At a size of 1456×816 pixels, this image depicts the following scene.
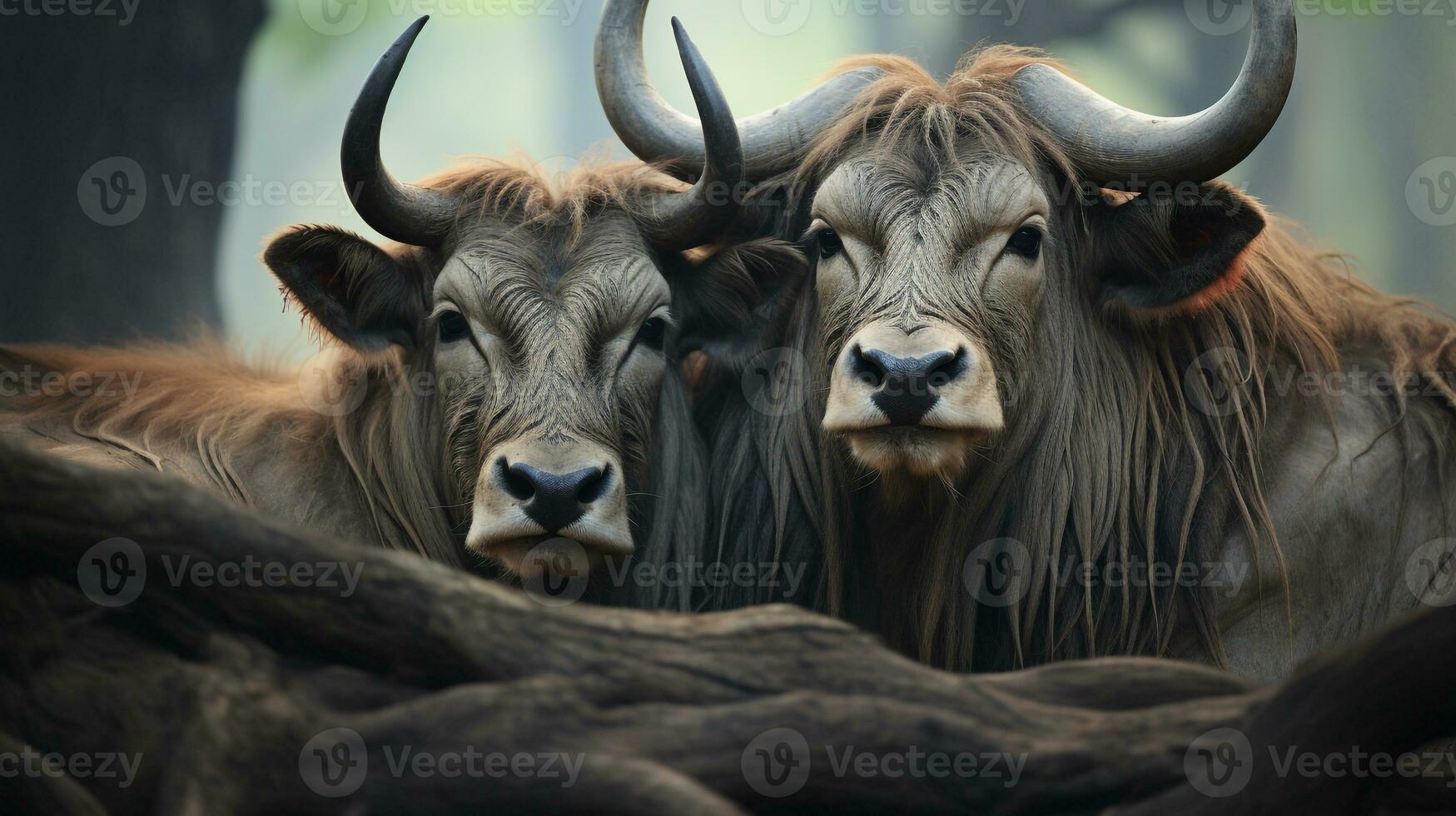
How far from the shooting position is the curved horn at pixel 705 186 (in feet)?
12.9

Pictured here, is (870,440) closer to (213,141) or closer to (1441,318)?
(1441,318)

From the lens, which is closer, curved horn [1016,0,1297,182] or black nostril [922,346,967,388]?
black nostril [922,346,967,388]

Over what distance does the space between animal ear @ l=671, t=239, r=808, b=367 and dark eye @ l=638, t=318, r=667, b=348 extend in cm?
15

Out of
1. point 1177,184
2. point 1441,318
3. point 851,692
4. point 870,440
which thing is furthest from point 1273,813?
point 1441,318

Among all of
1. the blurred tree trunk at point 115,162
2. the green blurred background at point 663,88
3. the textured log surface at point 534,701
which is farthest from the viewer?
the green blurred background at point 663,88

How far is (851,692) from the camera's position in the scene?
2.65 metres

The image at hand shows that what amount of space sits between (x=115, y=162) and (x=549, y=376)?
17.3 ft

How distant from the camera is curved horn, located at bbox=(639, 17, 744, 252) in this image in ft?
12.9

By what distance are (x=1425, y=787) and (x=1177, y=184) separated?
2043 millimetres

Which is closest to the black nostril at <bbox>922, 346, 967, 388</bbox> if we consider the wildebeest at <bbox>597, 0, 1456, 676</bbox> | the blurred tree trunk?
the wildebeest at <bbox>597, 0, 1456, 676</bbox>

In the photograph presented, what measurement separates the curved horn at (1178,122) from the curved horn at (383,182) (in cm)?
202

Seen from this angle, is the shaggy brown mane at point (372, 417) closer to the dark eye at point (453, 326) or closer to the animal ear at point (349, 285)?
the animal ear at point (349, 285)

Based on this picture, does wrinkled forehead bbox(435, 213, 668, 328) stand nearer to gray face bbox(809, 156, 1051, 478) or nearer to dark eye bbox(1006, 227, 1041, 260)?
gray face bbox(809, 156, 1051, 478)

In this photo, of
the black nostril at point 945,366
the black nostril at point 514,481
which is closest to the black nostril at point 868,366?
the black nostril at point 945,366
